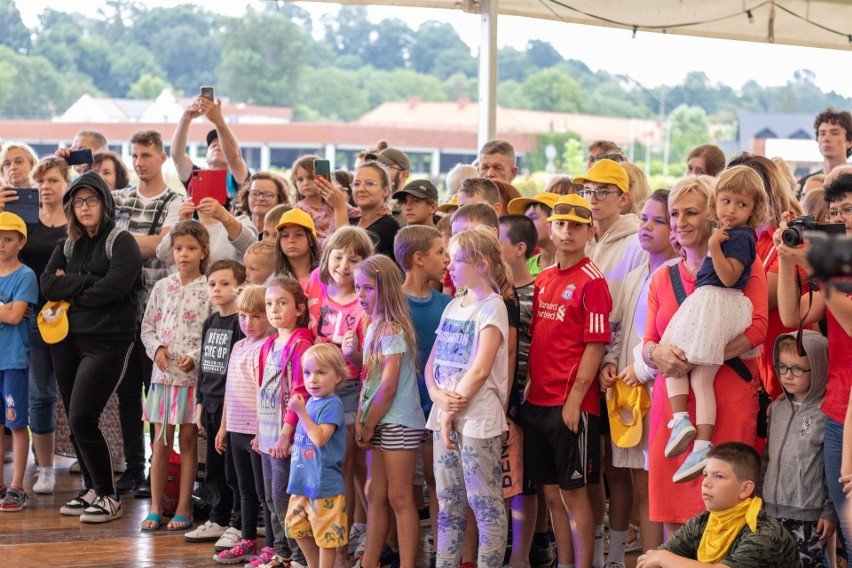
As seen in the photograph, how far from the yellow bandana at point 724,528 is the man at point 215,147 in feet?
12.1

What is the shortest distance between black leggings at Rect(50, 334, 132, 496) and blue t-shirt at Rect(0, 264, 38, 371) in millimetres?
223

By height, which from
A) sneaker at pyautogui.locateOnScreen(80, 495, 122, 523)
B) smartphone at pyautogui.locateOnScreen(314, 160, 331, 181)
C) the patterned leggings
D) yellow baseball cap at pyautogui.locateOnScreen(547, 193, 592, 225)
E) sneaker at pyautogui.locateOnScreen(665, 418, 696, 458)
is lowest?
sneaker at pyautogui.locateOnScreen(80, 495, 122, 523)

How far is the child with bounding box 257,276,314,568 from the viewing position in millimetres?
4246

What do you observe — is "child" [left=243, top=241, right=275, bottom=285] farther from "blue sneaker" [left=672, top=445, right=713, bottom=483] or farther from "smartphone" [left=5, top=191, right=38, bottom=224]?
"blue sneaker" [left=672, top=445, right=713, bottom=483]

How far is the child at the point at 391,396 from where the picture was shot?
407 centimetres

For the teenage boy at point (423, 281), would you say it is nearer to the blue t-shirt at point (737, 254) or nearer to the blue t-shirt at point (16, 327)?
the blue t-shirt at point (737, 254)

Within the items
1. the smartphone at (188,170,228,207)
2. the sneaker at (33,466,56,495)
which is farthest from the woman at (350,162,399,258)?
the sneaker at (33,466,56,495)

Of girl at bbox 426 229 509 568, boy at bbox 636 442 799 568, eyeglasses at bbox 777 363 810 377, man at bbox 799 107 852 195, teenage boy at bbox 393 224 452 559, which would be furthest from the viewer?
man at bbox 799 107 852 195

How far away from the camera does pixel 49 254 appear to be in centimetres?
573

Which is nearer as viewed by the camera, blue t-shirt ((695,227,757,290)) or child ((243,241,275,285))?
blue t-shirt ((695,227,757,290))

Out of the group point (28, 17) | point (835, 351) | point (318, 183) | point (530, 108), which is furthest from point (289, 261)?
point (530, 108)

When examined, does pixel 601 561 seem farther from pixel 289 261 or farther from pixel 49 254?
pixel 49 254

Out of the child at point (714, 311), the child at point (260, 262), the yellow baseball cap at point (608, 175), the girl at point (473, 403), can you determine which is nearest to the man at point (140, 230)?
the child at point (260, 262)

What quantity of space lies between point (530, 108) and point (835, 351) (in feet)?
128
